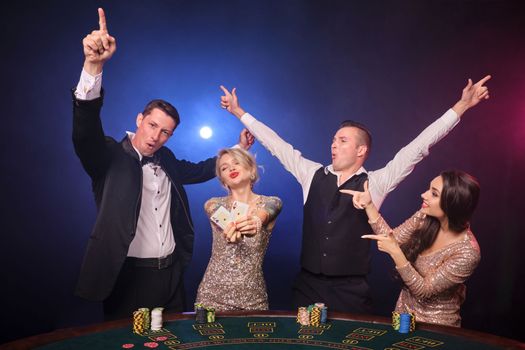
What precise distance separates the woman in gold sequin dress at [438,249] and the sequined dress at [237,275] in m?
0.64

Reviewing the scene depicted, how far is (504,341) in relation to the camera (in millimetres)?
2307

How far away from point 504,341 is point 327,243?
131 cm

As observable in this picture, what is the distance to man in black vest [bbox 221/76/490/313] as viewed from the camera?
3420 millimetres

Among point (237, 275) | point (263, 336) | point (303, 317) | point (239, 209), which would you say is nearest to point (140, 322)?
point (263, 336)

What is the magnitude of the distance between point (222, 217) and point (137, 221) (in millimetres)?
725

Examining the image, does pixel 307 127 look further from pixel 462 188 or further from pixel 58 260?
pixel 58 260

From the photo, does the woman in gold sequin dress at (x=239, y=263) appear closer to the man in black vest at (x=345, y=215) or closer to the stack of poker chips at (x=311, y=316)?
the man in black vest at (x=345, y=215)

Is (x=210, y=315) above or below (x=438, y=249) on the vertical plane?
below

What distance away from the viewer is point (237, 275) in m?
3.06

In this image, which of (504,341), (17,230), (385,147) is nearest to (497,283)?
(385,147)

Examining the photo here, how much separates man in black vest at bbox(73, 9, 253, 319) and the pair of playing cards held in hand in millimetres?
644

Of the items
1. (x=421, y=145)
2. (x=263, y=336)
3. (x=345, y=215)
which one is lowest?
(x=263, y=336)

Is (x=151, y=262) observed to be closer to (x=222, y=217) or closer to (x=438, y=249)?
(x=222, y=217)

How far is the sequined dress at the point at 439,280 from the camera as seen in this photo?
2943 millimetres
